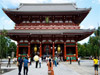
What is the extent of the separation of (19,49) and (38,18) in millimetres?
10110

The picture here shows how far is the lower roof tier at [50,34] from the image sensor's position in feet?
98.4

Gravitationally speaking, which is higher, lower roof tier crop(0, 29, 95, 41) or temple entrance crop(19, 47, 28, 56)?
lower roof tier crop(0, 29, 95, 41)

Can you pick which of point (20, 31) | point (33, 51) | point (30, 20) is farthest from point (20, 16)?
point (33, 51)

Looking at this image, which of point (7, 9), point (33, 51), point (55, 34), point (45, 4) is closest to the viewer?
point (55, 34)

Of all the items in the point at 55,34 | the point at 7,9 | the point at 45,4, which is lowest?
the point at 55,34

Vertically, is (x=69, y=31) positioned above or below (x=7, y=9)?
below

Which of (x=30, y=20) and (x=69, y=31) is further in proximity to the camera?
(x=30, y=20)

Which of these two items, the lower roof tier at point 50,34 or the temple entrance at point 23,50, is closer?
the lower roof tier at point 50,34

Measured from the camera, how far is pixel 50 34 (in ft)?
101

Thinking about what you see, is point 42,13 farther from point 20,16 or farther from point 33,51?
point 33,51

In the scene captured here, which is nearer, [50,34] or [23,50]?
[50,34]

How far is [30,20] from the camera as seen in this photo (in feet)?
112

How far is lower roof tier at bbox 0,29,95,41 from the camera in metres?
30.0

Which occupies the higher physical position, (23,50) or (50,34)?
(50,34)
